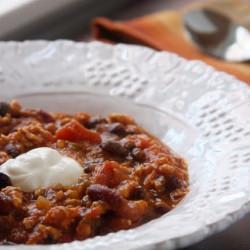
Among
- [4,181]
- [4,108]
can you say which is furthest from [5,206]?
[4,108]

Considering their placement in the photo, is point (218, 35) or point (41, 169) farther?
point (218, 35)

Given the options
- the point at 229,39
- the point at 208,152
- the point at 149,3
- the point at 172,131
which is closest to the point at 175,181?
the point at 208,152

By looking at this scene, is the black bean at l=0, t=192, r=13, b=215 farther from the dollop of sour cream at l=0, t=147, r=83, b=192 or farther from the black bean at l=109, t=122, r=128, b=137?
the black bean at l=109, t=122, r=128, b=137

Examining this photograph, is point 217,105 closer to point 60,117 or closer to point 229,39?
point 60,117

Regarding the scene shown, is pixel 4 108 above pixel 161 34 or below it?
above

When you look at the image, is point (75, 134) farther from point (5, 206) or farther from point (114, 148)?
point (5, 206)

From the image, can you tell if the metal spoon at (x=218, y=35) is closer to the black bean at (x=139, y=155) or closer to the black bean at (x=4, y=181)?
the black bean at (x=139, y=155)
